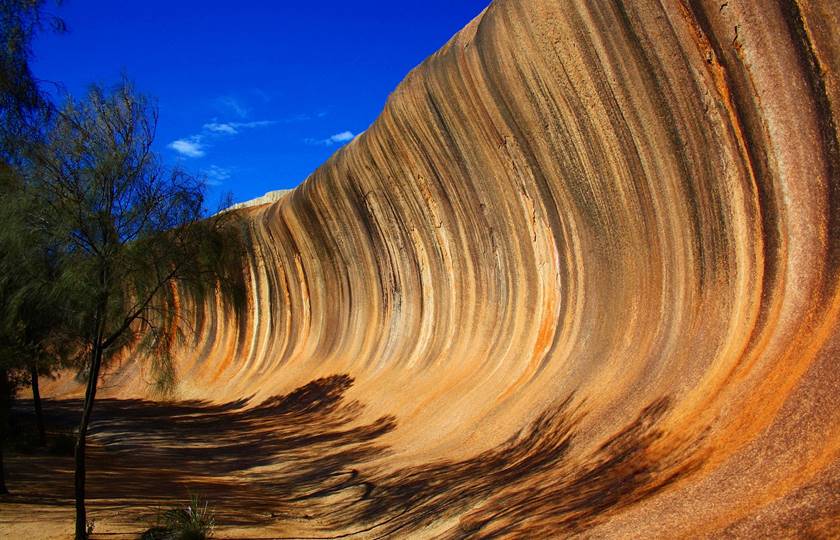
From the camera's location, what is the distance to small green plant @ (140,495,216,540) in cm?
695

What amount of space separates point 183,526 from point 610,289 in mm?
6110

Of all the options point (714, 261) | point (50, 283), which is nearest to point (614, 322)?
point (714, 261)

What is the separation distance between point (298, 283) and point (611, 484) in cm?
1949

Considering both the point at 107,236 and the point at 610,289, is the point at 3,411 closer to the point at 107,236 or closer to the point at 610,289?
the point at 107,236

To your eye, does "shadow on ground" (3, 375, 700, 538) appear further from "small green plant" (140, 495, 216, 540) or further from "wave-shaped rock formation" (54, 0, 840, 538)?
"small green plant" (140, 495, 216, 540)

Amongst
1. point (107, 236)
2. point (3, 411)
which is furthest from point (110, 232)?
point (3, 411)

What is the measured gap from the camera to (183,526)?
7.08 metres

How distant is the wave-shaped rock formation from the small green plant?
1.84m

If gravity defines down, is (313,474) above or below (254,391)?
below

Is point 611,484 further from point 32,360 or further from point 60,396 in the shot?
point 60,396

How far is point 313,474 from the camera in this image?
39.0 feet

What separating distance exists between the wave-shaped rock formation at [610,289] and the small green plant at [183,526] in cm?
184

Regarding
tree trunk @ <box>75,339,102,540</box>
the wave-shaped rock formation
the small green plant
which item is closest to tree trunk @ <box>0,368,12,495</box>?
tree trunk @ <box>75,339,102,540</box>

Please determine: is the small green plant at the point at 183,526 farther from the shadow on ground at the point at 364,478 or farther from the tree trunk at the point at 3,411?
the tree trunk at the point at 3,411
